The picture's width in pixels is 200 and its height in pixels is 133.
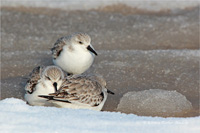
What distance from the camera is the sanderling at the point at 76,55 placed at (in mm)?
7234

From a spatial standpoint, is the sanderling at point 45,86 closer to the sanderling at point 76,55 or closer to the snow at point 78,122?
the sanderling at point 76,55

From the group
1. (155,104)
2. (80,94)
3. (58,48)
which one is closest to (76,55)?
(58,48)

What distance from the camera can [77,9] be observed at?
1119 centimetres

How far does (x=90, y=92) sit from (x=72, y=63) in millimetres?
1270

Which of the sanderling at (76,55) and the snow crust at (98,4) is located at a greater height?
the snow crust at (98,4)

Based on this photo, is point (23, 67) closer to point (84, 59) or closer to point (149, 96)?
point (84, 59)

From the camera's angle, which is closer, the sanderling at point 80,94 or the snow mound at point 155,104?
the sanderling at point 80,94

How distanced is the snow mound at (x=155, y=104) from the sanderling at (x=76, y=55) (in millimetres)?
1123

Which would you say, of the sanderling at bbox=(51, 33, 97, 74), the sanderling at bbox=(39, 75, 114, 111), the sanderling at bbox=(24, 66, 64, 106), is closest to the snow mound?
the sanderling at bbox=(39, 75, 114, 111)

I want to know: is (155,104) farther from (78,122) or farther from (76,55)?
(78,122)

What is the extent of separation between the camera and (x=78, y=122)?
14.3 ft

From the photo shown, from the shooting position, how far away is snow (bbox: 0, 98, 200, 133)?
420 centimetres

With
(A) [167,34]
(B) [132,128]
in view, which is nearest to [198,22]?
(A) [167,34]

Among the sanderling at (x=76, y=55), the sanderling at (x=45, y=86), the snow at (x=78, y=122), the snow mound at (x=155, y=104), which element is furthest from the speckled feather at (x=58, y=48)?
the snow at (x=78, y=122)
